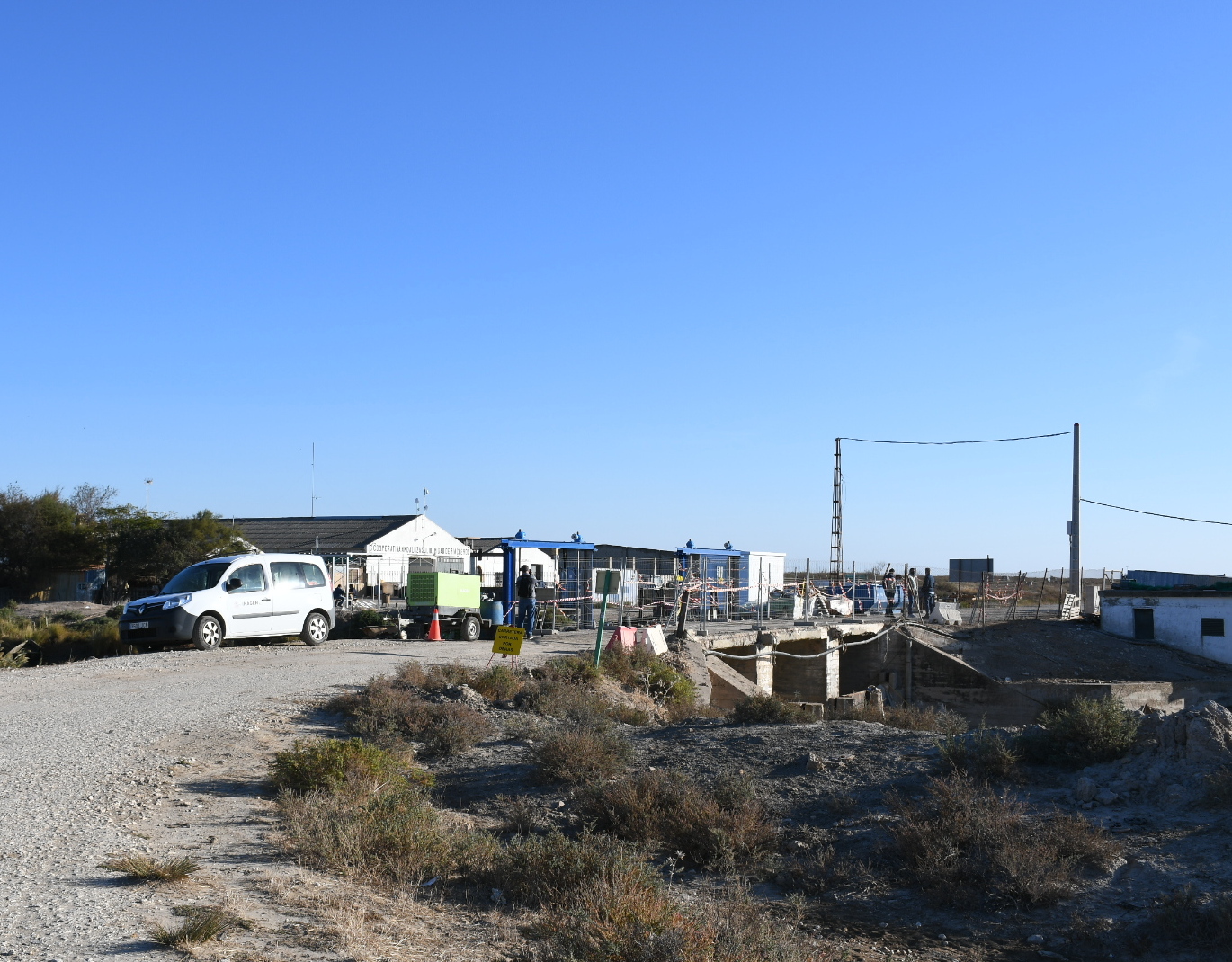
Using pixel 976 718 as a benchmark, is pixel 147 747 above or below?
above

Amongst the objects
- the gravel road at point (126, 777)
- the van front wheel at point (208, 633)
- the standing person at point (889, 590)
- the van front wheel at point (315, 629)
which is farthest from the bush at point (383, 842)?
the standing person at point (889, 590)

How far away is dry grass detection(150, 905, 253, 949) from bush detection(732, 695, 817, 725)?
8242mm

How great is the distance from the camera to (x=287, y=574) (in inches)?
808

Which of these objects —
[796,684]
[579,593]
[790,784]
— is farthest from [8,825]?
[796,684]

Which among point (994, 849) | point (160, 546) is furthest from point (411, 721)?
point (160, 546)

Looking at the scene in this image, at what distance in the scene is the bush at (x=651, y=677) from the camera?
17703 millimetres

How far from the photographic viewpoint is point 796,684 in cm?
2841

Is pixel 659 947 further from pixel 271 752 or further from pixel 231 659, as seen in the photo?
pixel 231 659

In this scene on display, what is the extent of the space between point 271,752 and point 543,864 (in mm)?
4852

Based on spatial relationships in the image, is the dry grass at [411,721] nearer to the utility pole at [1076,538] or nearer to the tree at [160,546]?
the utility pole at [1076,538]

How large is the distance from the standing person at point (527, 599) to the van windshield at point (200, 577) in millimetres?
6391

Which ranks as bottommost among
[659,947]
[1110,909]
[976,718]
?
[976,718]

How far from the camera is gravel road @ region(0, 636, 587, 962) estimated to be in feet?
18.0

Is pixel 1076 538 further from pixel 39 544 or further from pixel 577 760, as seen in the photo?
pixel 39 544
